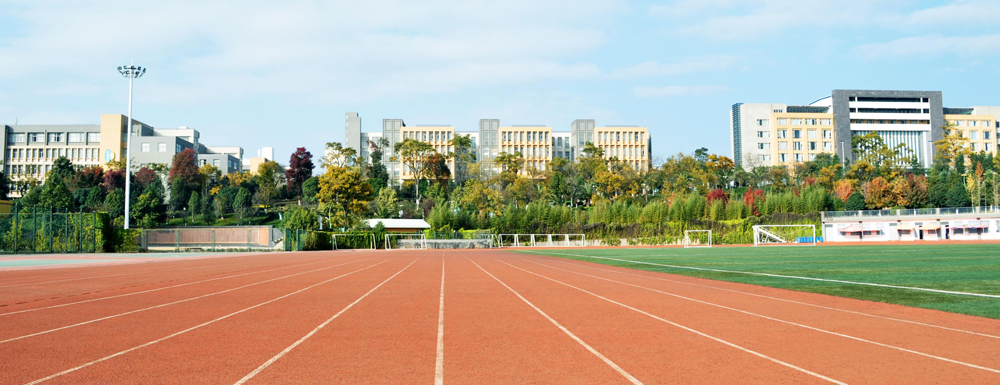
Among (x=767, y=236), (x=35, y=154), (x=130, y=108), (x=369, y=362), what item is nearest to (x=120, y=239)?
(x=130, y=108)

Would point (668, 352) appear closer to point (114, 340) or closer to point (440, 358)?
point (440, 358)

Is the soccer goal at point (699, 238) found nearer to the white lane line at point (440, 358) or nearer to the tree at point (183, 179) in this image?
the white lane line at point (440, 358)

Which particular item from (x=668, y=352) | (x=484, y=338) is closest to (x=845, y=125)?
(x=668, y=352)

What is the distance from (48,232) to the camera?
31.3 metres

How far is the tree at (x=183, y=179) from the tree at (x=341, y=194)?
35353 millimetres

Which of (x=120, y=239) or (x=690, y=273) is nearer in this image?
(x=690, y=273)

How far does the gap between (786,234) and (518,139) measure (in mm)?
72549

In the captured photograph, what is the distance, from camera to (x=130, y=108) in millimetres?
42188

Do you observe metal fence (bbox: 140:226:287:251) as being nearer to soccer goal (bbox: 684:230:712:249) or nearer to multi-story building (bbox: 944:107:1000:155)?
soccer goal (bbox: 684:230:712:249)

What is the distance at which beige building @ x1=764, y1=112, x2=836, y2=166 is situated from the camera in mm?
112375

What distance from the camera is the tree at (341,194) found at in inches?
2211

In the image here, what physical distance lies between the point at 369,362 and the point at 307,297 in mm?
5719

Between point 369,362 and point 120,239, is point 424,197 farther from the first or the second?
point 369,362

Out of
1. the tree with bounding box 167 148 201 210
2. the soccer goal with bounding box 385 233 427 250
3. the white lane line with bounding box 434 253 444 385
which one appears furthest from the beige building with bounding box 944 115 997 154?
the white lane line with bounding box 434 253 444 385
